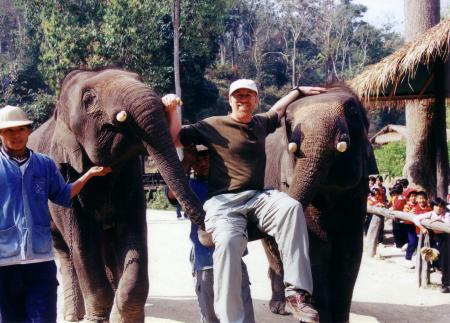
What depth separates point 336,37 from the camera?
57.0 meters

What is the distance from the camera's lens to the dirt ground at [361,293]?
719cm

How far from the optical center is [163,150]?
4812mm

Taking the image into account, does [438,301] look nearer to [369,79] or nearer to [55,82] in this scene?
[369,79]

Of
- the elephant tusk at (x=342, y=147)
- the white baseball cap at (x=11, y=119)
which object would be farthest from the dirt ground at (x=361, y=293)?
the white baseball cap at (x=11, y=119)

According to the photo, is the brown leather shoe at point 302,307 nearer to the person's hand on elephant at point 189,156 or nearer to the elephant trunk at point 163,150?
the elephant trunk at point 163,150

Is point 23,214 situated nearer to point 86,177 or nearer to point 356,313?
point 86,177

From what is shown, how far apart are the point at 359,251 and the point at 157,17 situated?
2571 centimetres

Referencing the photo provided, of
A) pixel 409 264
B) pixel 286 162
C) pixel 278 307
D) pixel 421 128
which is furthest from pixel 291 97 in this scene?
pixel 421 128

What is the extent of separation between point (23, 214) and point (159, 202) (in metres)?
19.8

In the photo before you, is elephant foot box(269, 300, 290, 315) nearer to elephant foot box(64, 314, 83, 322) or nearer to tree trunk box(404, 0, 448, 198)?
elephant foot box(64, 314, 83, 322)

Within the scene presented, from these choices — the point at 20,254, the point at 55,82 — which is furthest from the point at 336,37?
the point at 20,254

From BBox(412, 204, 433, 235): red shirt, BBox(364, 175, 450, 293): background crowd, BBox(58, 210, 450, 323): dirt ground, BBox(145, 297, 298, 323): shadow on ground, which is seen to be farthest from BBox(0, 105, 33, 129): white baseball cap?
BBox(412, 204, 433, 235): red shirt

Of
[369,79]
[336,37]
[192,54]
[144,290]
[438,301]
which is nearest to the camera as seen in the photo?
[144,290]

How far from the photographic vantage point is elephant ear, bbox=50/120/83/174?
5.47 meters
